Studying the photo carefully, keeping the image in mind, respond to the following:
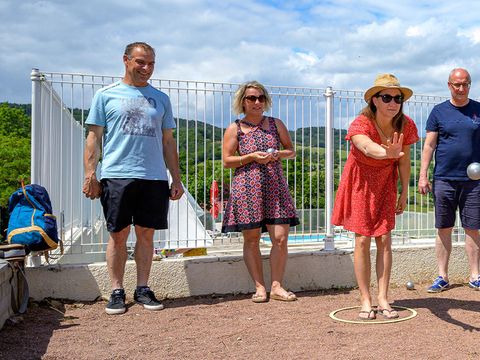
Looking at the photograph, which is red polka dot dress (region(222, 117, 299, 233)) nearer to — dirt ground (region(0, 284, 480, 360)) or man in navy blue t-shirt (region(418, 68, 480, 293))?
dirt ground (region(0, 284, 480, 360))

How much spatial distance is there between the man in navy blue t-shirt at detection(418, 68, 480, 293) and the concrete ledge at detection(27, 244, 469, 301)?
0.56m

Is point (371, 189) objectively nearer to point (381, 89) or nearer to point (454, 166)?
point (381, 89)

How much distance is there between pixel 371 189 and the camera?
4.47 meters

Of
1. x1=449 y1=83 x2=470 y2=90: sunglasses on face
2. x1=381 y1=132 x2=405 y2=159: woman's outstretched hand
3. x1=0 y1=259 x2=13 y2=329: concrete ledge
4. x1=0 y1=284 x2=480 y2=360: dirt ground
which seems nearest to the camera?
x1=0 y1=284 x2=480 y2=360: dirt ground

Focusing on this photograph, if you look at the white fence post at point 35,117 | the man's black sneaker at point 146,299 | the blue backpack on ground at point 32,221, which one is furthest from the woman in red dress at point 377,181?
the white fence post at point 35,117

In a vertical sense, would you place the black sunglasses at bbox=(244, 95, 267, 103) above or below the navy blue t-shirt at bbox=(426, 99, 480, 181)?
above

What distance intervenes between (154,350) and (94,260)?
84.8 inches

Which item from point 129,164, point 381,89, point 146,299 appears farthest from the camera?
point 146,299

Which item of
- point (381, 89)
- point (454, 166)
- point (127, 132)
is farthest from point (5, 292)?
point (454, 166)

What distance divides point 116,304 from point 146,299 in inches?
11.0

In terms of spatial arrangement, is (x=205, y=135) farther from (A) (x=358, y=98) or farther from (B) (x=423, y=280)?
(B) (x=423, y=280)

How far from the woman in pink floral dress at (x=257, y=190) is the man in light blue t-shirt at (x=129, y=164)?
726 millimetres

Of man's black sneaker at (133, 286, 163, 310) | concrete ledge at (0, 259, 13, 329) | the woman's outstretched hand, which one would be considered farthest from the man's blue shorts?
concrete ledge at (0, 259, 13, 329)

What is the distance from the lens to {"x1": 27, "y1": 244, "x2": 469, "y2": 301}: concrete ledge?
17.4ft
